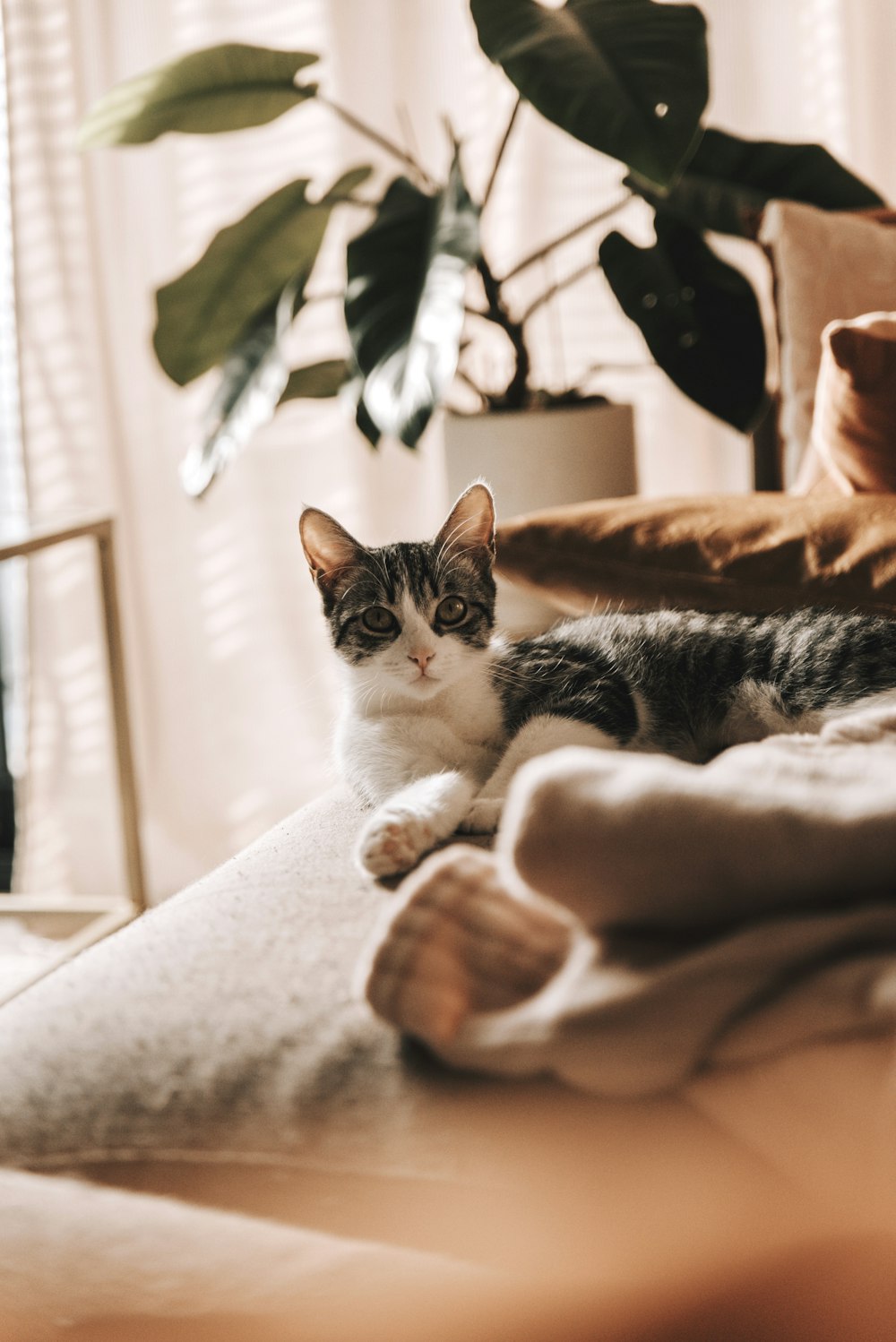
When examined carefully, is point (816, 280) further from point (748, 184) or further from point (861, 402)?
point (748, 184)

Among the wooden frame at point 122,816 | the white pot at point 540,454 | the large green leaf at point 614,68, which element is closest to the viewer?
the large green leaf at point 614,68

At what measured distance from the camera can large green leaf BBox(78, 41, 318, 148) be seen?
1823 mm

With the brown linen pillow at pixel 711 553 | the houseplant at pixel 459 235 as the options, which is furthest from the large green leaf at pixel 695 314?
the brown linen pillow at pixel 711 553

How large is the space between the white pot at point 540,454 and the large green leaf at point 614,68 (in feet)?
1.51

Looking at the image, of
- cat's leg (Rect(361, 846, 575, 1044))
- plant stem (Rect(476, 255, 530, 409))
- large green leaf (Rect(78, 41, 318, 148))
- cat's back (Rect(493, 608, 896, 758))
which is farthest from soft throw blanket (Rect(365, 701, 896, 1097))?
large green leaf (Rect(78, 41, 318, 148))

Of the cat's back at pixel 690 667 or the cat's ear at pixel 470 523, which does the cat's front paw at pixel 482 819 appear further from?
the cat's ear at pixel 470 523

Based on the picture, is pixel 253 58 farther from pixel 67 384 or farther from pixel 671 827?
pixel 671 827

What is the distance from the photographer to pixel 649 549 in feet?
4.08

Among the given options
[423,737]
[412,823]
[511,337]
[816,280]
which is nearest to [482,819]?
[412,823]

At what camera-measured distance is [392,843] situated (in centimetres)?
75

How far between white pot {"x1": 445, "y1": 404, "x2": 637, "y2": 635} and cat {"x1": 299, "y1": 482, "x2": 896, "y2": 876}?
2.14 feet

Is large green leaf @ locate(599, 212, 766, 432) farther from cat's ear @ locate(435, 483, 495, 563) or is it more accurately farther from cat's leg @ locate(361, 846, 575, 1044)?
cat's leg @ locate(361, 846, 575, 1044)

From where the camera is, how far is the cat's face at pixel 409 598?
1.08m

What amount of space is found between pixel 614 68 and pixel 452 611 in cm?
79
